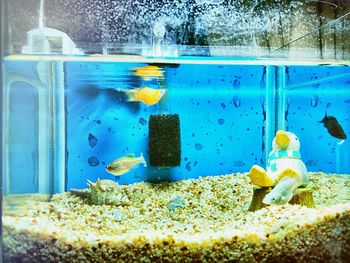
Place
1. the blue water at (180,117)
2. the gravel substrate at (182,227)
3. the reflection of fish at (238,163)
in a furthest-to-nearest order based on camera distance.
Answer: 1. the reflection of fish at (238,163)
2. the blue water at (180,117)
3. the gravel substrate at (182,227)

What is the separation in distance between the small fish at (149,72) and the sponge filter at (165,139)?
143 millimetres

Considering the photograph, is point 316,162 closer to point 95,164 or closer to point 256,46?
point 256,46

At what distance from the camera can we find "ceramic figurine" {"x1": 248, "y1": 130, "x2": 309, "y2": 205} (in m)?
1.56

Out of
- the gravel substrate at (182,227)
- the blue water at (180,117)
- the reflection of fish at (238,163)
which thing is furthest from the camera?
the reflection of fish at (238,163)

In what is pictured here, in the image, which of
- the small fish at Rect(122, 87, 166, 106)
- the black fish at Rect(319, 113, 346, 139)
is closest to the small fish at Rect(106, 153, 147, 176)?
the small fish at Rect(122, 87, 166, 106)

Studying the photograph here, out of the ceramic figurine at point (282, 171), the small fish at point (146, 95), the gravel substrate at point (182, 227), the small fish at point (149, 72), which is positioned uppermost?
the small fish at point (149, 72)

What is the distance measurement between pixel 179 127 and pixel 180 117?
37mm

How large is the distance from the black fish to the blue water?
18mm

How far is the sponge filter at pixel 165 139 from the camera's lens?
1617mm

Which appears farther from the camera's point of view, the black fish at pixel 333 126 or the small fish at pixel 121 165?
Result: the black fish at pixel 333 126

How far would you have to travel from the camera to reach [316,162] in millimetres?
1717

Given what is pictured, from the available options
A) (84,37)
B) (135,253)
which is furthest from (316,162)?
(84,37)

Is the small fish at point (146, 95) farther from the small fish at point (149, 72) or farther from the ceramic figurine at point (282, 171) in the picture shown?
the ceramic figurine at point (282, 171)

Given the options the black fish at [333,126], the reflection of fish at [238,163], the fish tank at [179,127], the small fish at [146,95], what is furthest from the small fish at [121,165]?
the black fish at [333,126]
